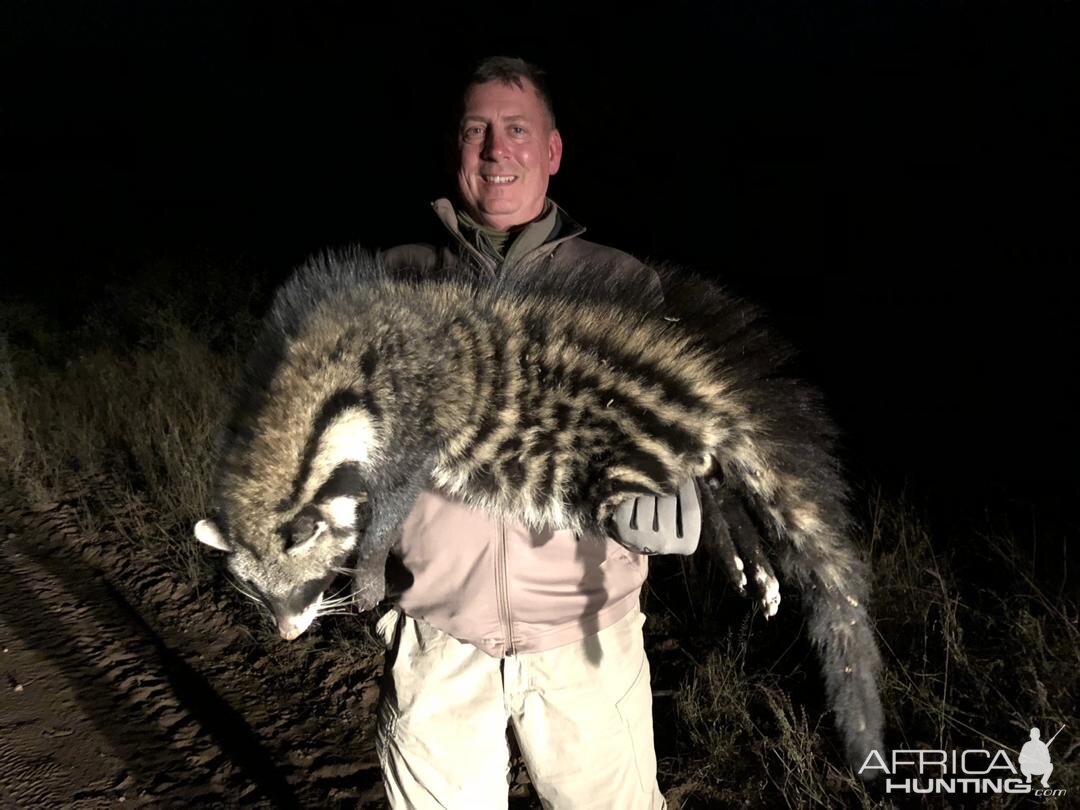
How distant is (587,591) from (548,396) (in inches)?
29.0

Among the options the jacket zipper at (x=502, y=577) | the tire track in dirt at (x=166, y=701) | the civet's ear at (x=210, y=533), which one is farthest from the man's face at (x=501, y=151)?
the tire track in dirt at (x=166, y=701)

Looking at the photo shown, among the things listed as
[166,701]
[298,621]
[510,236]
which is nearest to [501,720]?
[298,621]

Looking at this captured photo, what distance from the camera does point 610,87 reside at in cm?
998

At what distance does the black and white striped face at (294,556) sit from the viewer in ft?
6.52

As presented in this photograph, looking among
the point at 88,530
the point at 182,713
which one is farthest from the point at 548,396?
the point at 88,530

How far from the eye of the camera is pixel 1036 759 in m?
2.78

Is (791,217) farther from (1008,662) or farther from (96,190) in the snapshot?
(96,190)

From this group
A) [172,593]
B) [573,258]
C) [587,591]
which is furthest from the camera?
[172,593]

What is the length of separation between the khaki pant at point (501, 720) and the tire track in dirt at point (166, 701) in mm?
1595

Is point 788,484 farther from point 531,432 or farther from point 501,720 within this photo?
point 501,720

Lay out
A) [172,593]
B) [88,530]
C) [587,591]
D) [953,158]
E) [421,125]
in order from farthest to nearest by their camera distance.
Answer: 1. [421,125]
2. [953,158]
3. [88,530]
4. [172,593]
5. [587,591]

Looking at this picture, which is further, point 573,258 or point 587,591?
point 573,258

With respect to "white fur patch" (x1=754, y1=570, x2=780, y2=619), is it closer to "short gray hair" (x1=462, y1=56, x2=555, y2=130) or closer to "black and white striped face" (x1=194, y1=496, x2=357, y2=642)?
"black and white striped face" (x1=194, y1=496, x2=357, y2=642)

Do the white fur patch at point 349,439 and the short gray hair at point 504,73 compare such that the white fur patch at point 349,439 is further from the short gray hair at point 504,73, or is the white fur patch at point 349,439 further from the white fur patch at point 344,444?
the short gray hair at point 504,73
